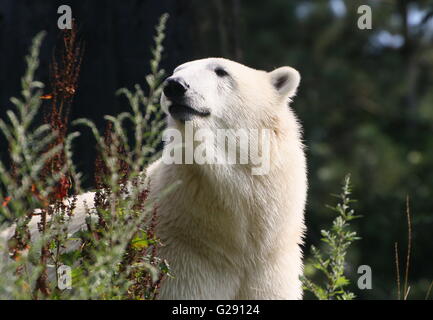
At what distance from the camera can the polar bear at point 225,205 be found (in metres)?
4.31

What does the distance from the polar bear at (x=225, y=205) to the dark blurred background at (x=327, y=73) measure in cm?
164

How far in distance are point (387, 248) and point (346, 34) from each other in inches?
329

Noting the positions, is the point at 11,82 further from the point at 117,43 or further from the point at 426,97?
the point at 426,97

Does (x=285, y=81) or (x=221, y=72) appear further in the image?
(x=285, y=81)

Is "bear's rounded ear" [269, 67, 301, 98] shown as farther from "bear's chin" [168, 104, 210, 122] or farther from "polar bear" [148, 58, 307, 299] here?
"bear's chin" [168, 104, 210, 122]

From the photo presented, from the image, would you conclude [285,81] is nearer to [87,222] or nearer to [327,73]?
[87,222]

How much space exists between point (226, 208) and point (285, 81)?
118 centimetres

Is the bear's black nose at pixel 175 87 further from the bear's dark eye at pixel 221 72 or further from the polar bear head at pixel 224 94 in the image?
the bear's dark eye at pixel 221 72

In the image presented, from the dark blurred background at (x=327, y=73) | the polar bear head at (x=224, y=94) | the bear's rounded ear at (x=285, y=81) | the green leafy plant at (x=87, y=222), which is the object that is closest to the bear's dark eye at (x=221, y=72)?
the polar bear head at (x=224, y=94)

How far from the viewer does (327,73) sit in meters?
20.5

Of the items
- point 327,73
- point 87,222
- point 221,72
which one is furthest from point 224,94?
point 327,73

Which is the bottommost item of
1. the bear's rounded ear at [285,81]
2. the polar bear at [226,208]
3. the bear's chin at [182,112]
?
the polar bear at [226,208]

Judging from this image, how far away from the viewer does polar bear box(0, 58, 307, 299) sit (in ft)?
14.1
